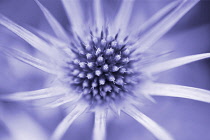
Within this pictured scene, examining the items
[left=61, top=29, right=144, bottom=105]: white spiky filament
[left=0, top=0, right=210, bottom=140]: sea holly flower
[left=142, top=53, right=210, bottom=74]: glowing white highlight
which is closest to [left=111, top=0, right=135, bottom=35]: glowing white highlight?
[left=0, top=0, right=210, bottom=140]: sea holly flower

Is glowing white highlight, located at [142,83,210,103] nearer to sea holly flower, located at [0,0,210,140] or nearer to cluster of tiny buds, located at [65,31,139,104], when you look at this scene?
sea holly flower, located at [0,0,210,140]

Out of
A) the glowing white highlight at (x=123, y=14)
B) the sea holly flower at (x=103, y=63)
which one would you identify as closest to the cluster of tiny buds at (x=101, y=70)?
the sea holly flower at (x=103, y=63)

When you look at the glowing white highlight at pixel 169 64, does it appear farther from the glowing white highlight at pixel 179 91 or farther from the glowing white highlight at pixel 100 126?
the glowing white highlight at pixel 100 126

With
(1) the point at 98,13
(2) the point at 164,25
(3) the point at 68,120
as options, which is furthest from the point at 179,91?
(1) the point at 98,13

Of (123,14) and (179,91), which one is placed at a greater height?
(123,14)

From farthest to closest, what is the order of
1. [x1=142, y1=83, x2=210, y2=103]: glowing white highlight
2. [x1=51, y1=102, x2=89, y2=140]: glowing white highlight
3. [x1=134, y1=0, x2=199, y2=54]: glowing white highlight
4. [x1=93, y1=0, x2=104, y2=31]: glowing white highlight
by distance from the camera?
[x1=93, y1=0, x2=104, y2=31]: glowing white highlight < [x1=134, y1=0, x2=199, y2=54]: glowing white highlight < [x1=142, y1=83, x2=210, y2=103]: glowing white highlight < [x1=51, y1=102, x2=89, y2=140]: glowing white highlight

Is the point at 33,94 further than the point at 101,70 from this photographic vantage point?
No

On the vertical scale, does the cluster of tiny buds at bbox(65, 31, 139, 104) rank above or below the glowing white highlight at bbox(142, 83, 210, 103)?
above

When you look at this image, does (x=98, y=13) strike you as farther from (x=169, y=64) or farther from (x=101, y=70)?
(x=169, y=64)

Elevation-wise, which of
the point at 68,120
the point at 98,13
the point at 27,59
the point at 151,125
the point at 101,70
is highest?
the point at 98,13
